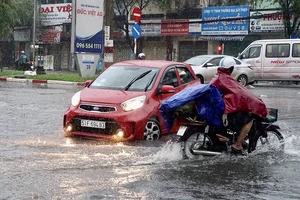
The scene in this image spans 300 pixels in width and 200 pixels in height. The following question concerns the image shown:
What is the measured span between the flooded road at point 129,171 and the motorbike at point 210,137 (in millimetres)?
145

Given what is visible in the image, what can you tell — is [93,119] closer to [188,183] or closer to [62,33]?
[188,183]

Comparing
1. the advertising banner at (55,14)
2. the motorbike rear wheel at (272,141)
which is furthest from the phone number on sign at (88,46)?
the advertising banner at (55,14)

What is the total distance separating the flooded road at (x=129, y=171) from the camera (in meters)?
6.09

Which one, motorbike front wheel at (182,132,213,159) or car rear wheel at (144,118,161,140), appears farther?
car rear wheel at (144,118,161,140)

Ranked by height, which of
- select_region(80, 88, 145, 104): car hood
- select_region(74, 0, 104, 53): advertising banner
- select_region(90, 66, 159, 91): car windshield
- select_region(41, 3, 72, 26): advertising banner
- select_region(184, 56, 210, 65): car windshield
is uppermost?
select_region(41, 3, 72, 26): advertising banner

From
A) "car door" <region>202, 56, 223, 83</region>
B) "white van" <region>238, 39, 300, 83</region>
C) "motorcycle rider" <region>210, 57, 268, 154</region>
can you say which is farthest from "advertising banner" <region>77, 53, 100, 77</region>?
"motorcycle rider" <region>210, 57, 268, 154</region>

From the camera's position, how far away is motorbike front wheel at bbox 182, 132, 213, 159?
8195 mm

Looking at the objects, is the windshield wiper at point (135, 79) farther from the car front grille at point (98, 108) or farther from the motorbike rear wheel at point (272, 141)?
the motorbike rear wheel at point (272, 141)

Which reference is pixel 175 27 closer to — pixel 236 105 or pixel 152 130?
pixel 152 130

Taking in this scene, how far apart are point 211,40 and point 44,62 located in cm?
1577

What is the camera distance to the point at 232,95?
26.2 ft

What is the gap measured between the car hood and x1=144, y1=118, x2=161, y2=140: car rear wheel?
1.83ft

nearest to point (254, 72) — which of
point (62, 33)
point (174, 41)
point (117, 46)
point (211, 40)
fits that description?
point (211, 40)

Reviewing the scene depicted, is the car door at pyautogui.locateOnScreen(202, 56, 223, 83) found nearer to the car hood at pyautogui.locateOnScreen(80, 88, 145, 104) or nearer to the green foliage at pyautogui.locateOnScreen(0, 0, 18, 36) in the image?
the car hood at pyautogui.locateOnScreen(80, 88, 145, 104)
